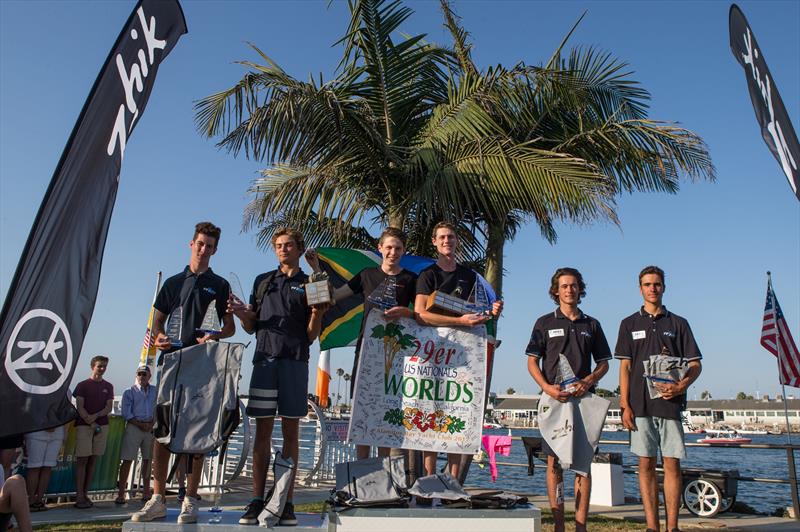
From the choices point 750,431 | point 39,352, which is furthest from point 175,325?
point 750,431

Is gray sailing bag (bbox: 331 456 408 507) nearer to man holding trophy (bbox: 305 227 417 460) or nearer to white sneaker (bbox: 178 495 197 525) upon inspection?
man holding trophy (bbox: 305 227 417 460)

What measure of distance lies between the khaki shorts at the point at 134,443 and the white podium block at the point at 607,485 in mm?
6491

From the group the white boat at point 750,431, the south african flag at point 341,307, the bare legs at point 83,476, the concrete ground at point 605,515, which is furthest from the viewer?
the white boat at point 750,431

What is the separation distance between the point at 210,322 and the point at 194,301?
0.21 meters

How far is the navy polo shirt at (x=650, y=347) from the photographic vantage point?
4.98 metres

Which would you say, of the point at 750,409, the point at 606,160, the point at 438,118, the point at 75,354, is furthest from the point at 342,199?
the point at 750,409

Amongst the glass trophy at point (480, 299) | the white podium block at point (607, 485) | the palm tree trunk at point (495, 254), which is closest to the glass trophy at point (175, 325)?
the glass trophy at point (480, 299)

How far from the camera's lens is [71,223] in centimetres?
362

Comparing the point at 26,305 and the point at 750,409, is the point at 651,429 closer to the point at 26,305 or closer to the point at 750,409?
the point at 26,305

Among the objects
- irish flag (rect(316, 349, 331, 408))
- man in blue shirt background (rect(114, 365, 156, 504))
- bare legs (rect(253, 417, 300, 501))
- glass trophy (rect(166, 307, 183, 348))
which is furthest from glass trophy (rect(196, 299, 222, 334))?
irish flag (rect(316, 349, 331, 408))

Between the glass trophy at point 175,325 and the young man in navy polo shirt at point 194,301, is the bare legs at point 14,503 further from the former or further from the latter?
the glass trophy at point 175,325

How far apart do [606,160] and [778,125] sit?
4.26 m

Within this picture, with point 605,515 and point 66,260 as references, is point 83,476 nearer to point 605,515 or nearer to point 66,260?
point 66,260

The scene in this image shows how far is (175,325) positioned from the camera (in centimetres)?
458
